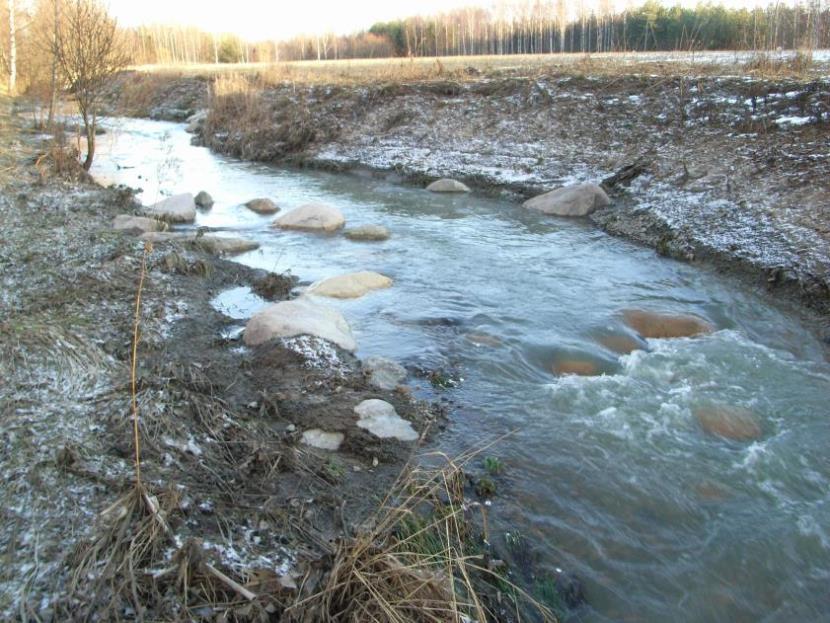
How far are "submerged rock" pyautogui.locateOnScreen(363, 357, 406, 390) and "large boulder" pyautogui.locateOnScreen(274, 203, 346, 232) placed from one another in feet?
17.6

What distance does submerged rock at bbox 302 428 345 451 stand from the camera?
4496 mm

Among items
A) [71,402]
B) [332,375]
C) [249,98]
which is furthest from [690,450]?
[249,98]

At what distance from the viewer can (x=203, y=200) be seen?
12602 millimetres

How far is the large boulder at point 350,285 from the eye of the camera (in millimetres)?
7844

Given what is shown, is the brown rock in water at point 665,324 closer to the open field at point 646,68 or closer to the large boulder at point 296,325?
the large boulder at point 296,325

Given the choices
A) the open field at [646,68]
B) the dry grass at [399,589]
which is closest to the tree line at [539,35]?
the open field at [646,68]

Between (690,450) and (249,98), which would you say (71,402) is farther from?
(249,98)

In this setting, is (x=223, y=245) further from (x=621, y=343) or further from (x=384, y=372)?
(x=621, y=343)

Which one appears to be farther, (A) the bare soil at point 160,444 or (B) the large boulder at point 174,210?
(B) the large boulder at point 174,210

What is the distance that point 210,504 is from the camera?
3.42 metres

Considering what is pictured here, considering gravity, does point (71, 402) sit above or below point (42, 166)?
below

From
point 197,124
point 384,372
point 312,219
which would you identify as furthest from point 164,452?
point 197,124

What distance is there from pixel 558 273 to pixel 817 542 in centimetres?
528

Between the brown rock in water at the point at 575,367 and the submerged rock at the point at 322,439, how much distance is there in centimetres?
236
